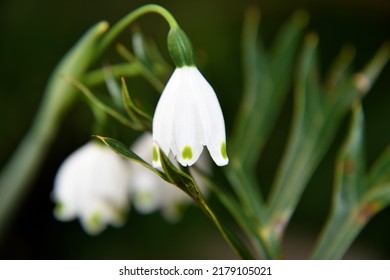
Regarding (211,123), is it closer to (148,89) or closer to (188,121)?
(188,121)

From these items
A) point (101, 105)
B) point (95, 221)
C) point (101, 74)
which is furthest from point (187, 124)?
point (95, 221)

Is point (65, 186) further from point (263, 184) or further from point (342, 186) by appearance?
point (263, 184)

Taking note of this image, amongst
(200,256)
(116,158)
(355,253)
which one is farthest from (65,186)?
(355,253)

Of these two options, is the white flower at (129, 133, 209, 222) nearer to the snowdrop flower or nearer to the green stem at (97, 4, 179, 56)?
the green stem at (97, 4, 179, 56)

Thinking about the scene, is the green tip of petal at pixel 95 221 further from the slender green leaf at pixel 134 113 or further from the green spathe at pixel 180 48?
the green spathe at pixel 180 48

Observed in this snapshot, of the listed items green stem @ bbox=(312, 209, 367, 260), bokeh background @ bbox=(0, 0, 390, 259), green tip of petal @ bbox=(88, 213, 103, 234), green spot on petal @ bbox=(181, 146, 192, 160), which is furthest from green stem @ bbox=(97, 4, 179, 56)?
bokeh background @ bbox=(0, 0, 390, 259)
